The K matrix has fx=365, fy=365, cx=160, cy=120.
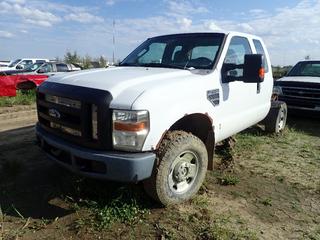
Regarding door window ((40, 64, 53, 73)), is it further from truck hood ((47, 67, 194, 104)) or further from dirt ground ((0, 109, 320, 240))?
truck hood ((47, 67, 194, 104))

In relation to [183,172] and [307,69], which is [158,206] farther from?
[307,69]

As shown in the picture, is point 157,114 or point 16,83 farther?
point 16,83

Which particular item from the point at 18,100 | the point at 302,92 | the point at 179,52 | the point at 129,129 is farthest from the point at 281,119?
the point at 18,100

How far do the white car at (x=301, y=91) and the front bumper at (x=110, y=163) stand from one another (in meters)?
6.20

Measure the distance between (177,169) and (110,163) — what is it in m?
0.89

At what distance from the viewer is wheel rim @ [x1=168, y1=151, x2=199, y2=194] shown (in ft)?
13.1

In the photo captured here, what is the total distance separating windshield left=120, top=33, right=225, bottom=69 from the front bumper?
1733 millimetres

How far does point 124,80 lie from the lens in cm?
378

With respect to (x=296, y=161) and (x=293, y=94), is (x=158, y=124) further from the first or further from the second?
(x=293, y=94)

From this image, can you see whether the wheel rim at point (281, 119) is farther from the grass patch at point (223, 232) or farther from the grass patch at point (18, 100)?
the grass patch at point (18, 100)

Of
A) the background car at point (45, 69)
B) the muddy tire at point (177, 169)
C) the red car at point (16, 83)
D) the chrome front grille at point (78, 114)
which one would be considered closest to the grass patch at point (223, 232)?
the muddy tire at point (177, 169)

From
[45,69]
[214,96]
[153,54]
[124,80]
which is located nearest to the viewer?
[124,80]

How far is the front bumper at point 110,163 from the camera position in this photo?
134 inches

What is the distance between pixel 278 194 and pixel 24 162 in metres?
3.61
